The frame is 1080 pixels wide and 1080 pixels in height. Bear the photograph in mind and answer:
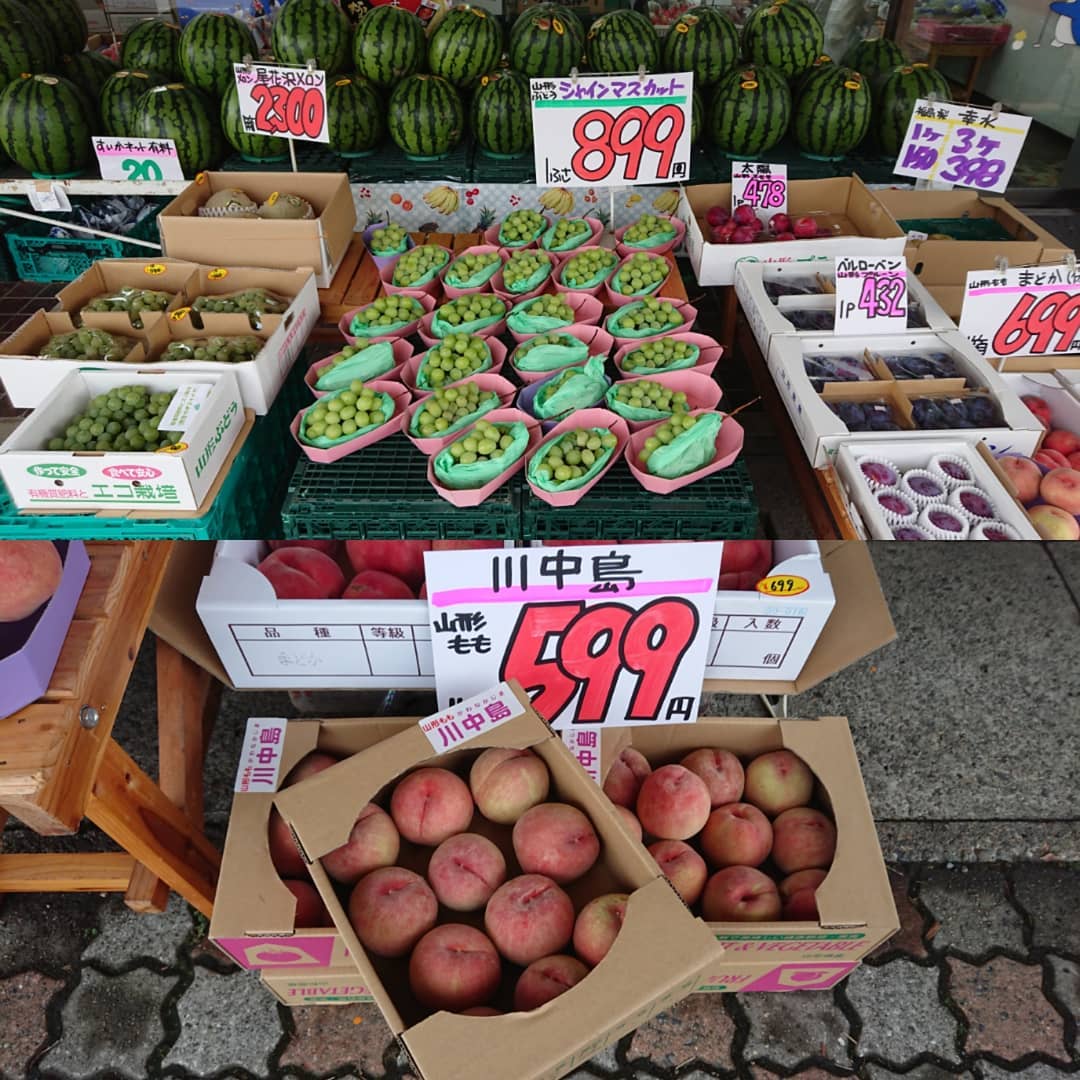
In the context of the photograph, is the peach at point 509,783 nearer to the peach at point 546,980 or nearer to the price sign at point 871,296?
the peach at point 546,980

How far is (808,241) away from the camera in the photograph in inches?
96.3

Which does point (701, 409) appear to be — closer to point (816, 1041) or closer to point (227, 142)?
point (816, 1041)

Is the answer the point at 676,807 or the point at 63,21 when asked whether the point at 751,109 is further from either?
the point at 63,21

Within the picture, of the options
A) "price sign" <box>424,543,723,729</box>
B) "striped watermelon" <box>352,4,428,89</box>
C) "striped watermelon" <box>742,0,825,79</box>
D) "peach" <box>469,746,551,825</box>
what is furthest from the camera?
"striped watermelon" <box>742,0,825,79</box>

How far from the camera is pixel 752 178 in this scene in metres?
2.75

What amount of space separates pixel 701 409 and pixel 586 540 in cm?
45

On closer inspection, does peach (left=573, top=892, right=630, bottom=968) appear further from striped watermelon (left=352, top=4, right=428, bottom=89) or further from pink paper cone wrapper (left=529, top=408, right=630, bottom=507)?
striped watermelon (left=352, top=4, right=428, bottom=89)

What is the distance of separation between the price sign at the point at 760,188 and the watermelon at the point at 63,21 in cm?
292

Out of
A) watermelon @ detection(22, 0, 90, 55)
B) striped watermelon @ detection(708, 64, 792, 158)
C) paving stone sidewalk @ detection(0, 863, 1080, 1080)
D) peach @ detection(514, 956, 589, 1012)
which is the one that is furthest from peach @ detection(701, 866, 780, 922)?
watermelon @ detection(22, 0, 90, 55)

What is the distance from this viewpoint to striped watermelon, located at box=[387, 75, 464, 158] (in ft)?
10.6

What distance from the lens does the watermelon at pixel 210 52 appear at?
10.9 ft

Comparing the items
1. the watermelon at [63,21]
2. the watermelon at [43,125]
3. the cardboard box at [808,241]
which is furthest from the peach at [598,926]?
the watermelon at [63,21]

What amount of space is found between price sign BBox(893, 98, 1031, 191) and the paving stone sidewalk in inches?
86.3

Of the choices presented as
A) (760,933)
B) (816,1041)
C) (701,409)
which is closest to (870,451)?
(701,409)
